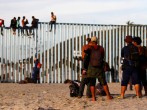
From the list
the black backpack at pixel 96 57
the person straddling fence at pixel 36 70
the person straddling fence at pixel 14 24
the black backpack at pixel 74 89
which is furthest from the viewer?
the person straddling fence at pixel 14 24

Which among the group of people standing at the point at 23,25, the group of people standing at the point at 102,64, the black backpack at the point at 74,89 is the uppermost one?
the group of people standing at the point at 23,25

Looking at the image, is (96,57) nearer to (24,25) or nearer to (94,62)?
(94,62)

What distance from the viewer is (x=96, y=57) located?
1284 cm

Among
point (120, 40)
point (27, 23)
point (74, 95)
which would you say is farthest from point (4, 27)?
point (74, 95)

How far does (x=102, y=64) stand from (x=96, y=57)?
10.5 inches

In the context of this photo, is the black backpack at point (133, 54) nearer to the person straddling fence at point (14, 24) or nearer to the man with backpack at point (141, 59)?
the man with backpack at point (141, 59)

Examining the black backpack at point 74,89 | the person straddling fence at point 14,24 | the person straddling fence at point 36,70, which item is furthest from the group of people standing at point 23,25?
the black backpack at point 74,89

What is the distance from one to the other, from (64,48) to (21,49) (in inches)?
84.2

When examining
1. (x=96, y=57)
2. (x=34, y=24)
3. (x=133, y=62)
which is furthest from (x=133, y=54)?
(x=34, y=24)

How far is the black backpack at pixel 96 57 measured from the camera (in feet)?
42.1

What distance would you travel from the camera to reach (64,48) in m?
26.9

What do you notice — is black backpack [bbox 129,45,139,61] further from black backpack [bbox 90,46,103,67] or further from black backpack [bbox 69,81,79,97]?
black backpack [bbox 69,81,79,97]

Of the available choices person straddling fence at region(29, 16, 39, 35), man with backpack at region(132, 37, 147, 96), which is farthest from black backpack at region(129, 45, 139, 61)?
person straddling fence at region(29, 16, 39, 35)

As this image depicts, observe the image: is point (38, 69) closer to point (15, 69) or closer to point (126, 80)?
point (15, 69)
